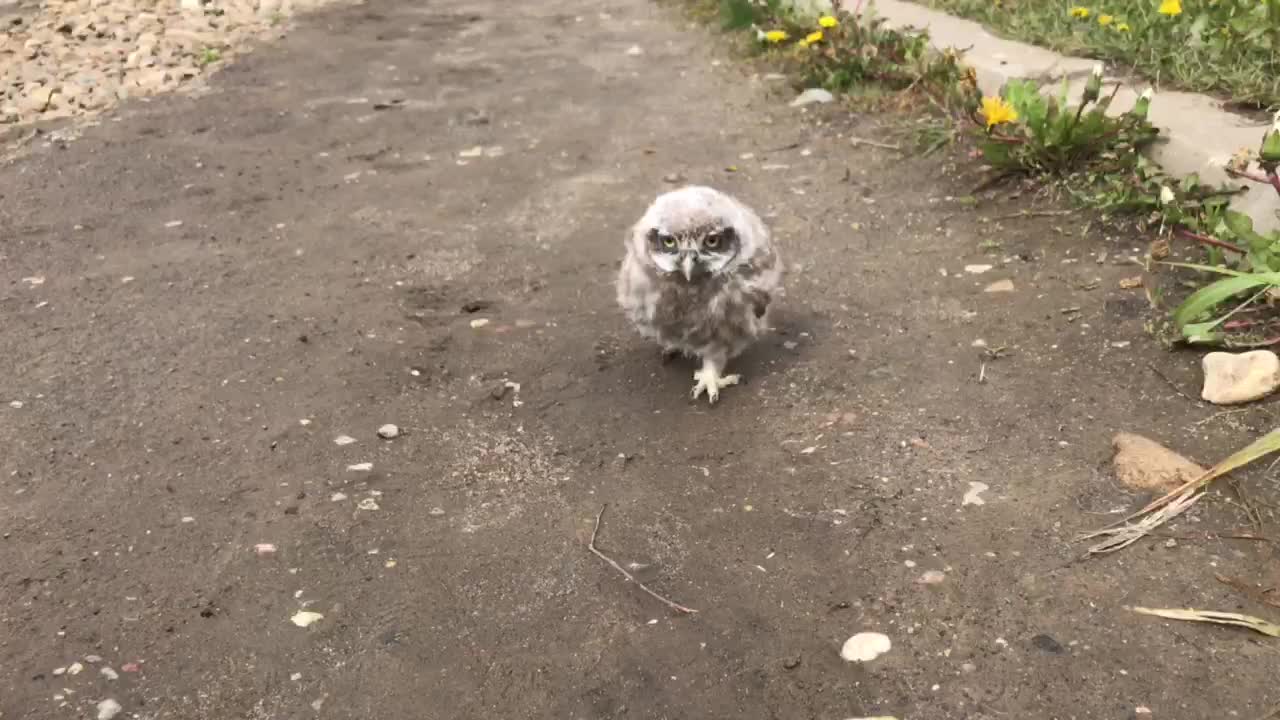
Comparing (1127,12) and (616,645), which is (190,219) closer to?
(616,645)

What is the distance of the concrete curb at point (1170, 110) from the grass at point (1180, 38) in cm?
10

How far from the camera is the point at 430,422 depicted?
4094 millimetres

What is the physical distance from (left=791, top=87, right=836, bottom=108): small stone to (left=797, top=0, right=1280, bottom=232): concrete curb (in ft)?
2.55

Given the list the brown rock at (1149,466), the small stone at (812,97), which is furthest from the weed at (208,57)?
the brown rock at (1149,466)

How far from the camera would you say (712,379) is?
13.8 ft

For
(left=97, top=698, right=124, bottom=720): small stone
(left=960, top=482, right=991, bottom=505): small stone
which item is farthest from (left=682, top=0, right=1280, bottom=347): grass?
(left=97, top=698, right=124, bottom=720): small stone

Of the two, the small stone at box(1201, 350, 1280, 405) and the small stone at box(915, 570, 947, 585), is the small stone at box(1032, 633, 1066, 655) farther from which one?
the small stone at box(1201, 350, 1280, 405)

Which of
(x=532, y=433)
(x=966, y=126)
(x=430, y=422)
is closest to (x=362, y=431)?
(x=430, y=422)

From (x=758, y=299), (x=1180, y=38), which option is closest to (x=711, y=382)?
(x=758, y=299)

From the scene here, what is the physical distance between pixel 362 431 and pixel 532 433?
2.20ft

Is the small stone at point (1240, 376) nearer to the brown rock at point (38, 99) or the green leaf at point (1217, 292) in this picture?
the green leaf at point (1217, 292)

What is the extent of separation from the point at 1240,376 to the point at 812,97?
401cm

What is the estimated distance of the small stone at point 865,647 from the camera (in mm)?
2824

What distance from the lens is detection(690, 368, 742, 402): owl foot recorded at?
4188mm
